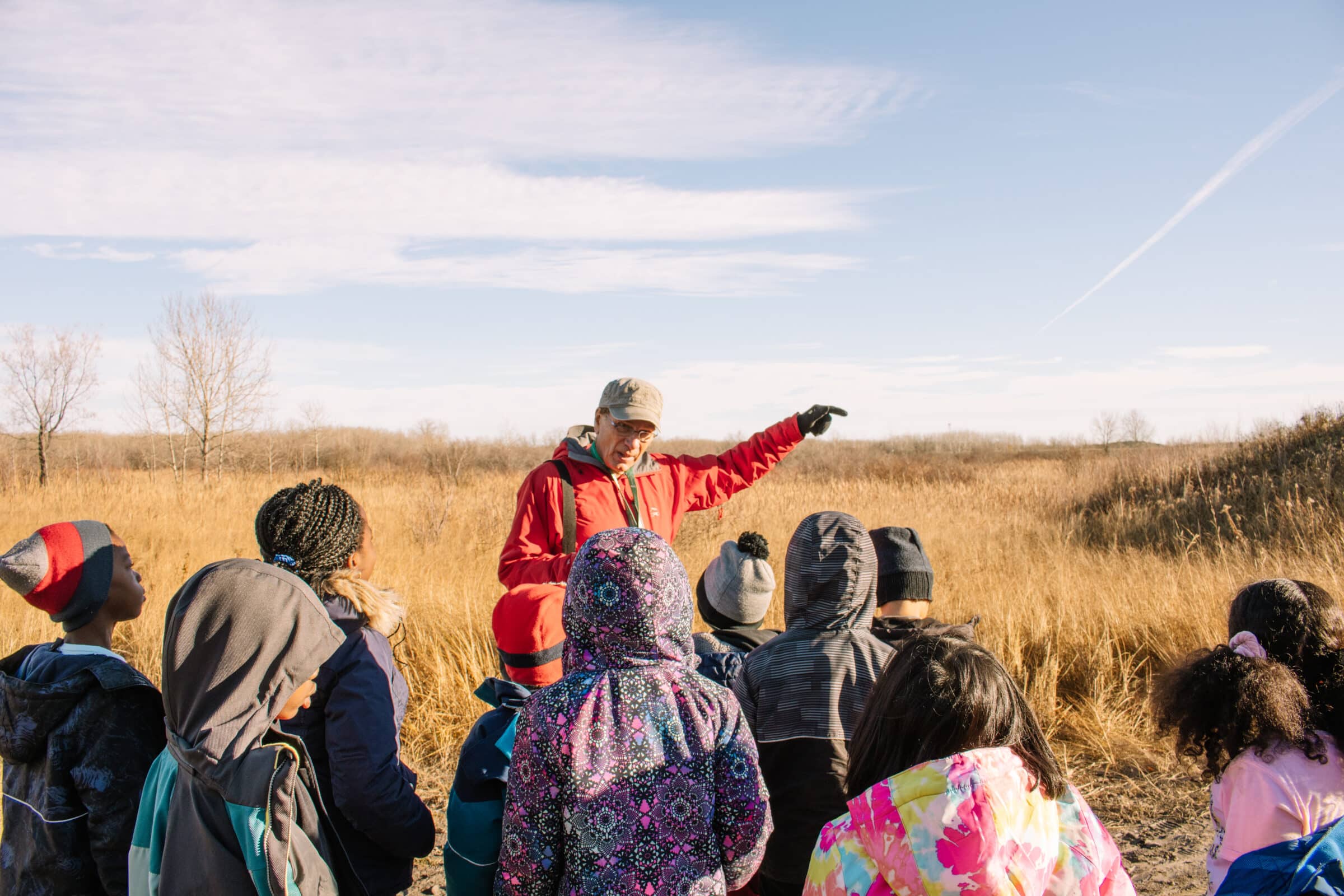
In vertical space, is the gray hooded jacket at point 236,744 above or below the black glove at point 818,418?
below

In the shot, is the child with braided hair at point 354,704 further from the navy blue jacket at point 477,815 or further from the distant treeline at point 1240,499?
the distant treeline at point 1240,499

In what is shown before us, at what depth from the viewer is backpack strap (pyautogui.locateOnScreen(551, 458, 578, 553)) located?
12.0ft

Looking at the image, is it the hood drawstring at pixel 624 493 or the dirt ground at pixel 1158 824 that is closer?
the dirt ground at pixel 1158 824

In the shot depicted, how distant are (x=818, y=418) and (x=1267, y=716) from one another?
91.1 inches

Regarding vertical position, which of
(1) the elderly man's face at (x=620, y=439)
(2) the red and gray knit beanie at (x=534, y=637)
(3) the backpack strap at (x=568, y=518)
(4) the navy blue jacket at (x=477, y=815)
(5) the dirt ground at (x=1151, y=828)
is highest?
(1) the elderly man's face at (x=620, y=439)

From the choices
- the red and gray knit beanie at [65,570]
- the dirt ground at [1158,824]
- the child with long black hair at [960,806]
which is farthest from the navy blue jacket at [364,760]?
the dirt ground at [1158,824]

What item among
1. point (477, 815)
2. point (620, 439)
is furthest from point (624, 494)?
point (477, 815)

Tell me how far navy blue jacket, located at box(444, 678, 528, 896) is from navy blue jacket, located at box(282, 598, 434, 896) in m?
0.24

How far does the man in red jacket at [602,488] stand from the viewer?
3611 millimetres

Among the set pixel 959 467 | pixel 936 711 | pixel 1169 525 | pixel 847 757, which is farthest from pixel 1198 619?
pixel 959 467

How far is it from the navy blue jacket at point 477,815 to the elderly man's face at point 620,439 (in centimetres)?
184

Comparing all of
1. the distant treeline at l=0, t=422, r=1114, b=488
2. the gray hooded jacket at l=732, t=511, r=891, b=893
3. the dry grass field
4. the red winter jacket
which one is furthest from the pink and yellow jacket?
the distant treeline at l=0, t=422, r=1114, b=488

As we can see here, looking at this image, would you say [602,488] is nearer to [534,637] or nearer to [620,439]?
[620,439]

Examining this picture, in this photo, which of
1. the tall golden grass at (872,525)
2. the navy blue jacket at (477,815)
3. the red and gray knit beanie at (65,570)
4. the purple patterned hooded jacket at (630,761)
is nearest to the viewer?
the purple patterned hooded jacket at (630,761)
